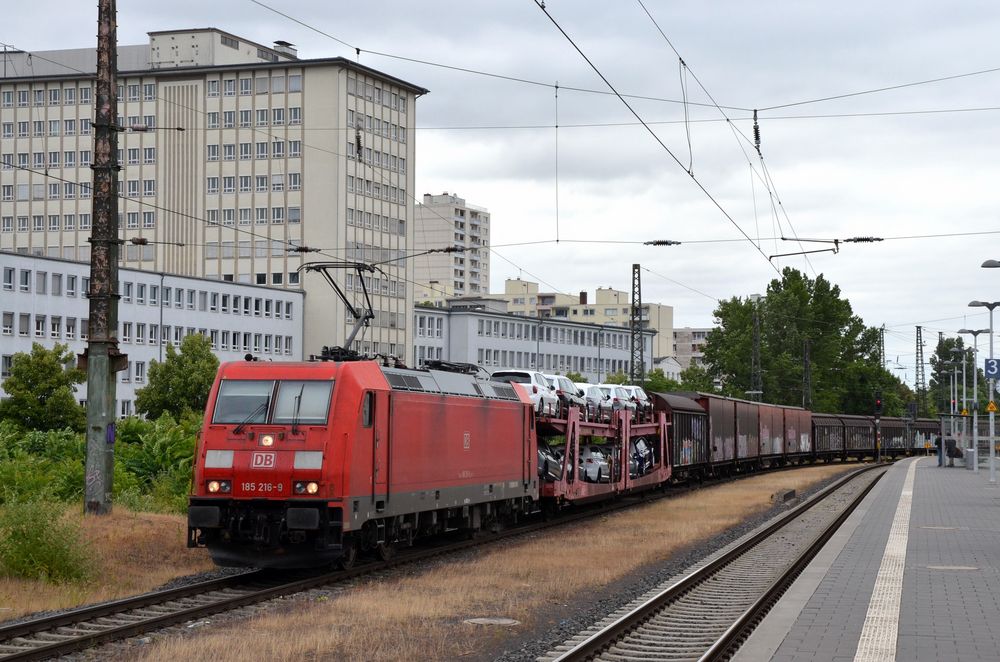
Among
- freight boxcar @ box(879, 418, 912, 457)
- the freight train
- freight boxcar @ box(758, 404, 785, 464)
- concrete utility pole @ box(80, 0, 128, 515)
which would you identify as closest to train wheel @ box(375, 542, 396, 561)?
the freight train

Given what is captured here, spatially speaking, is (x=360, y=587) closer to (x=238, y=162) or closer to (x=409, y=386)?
(x=409, y=386)

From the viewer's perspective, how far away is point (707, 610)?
615 inches

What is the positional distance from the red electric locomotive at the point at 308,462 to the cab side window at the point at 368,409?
0.6 inches

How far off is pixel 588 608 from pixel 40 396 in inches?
1892

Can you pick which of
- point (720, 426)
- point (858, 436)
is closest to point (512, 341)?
point (858, 436)

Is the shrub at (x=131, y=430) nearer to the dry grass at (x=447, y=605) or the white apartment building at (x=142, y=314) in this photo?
the dry grass at (x=447, y=605)

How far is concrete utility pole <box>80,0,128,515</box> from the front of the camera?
19875 mm

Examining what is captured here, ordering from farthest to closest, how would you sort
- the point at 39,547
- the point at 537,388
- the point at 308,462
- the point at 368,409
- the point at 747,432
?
the point at 747,432
the point at 537,388
the point at 368,409
the point at 308,462
the point at 39,547

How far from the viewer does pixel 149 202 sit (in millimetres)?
101812

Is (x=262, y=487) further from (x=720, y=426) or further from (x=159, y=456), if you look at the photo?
(x=720, y=426)

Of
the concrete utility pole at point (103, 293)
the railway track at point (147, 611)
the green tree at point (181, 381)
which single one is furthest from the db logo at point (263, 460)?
the green tree at point (181, 381)

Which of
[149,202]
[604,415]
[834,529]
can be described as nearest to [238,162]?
[149,202]

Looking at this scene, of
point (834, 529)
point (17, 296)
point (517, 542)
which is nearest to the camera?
point (517, 542)

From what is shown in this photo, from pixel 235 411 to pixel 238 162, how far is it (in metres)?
84.0
